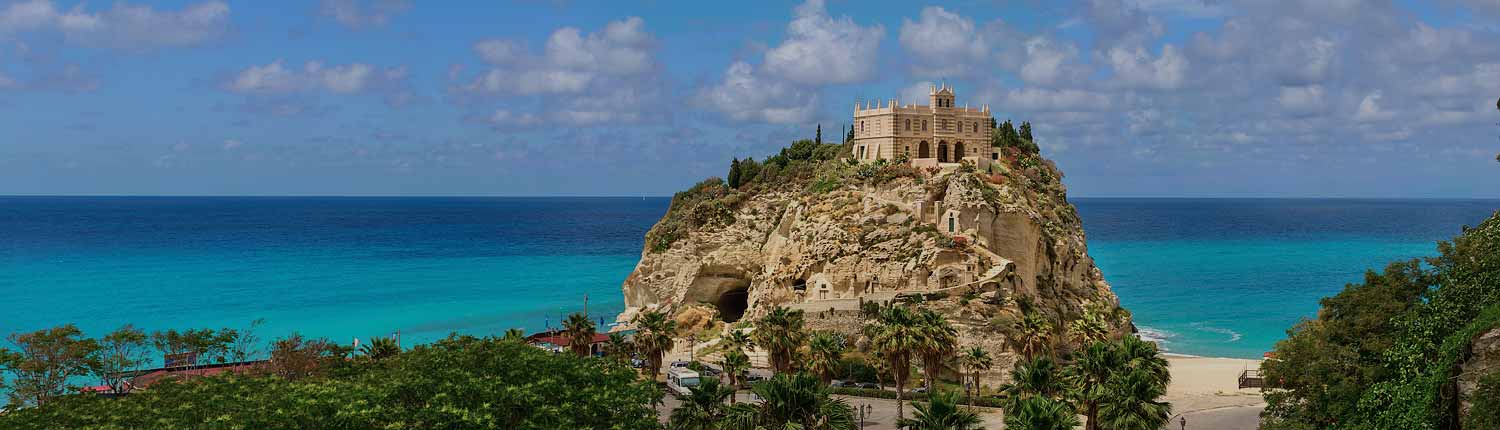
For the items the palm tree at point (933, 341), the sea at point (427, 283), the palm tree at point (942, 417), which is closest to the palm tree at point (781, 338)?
the palm tree at point (933, 341)

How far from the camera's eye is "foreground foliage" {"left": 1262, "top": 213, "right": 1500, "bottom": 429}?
27156mm

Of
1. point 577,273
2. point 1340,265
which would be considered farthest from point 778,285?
point 1340,265

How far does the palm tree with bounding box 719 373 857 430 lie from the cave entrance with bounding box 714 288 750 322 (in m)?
48.7

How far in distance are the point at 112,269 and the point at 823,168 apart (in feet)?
301

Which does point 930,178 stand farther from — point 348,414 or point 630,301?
point 348,414

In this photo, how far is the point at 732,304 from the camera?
268ft

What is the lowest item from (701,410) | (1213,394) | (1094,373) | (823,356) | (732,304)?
(1213,394)

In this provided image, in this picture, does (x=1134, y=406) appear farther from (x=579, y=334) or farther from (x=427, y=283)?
(x=427, y=283)

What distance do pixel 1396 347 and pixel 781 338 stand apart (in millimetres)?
23193

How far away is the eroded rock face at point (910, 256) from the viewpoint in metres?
60.4

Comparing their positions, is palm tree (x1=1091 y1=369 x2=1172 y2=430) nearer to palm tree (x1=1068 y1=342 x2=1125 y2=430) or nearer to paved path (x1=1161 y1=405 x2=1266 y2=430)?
palm tree (x1=1068 y1=342 x2=1125 y2=430)

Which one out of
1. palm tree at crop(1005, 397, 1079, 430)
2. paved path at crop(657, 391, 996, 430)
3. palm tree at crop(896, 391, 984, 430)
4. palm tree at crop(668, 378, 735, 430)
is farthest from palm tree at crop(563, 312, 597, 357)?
palm tree at crop(1005, 397, 1079, 430)

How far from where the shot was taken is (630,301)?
82938 mm

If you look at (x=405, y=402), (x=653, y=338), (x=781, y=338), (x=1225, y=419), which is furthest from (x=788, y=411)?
(x=1225, y=419)
